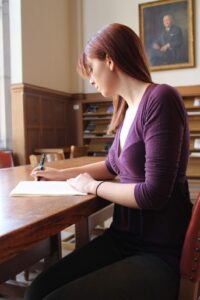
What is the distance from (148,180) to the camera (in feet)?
Result: 3.31

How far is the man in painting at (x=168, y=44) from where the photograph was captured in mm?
6031

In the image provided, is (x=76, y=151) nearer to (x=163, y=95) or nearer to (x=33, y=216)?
(x=163, y=95)

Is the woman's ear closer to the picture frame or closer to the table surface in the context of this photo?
the table surface

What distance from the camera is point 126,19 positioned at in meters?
6.41

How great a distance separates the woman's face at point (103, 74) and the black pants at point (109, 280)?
56 cm

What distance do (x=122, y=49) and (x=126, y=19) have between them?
5.70m

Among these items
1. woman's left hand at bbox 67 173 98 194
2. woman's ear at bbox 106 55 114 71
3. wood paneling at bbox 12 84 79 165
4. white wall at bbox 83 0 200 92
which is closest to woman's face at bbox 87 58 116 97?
woman's ear at bbox 106 55 114 71

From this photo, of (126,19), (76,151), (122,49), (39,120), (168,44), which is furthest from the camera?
(126,19)

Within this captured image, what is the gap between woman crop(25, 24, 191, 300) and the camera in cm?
93

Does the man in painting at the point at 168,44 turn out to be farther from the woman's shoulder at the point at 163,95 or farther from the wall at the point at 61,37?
the woman's shoulder at the point at 163,95

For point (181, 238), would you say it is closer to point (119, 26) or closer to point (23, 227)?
point (23, 227)

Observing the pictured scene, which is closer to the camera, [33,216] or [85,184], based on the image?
[33,216]

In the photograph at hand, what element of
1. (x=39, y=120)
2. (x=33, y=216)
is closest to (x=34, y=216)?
(x=33, y=216)

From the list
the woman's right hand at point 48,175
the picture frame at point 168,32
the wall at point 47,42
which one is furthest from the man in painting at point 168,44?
the woman's right hand at point 48,175
